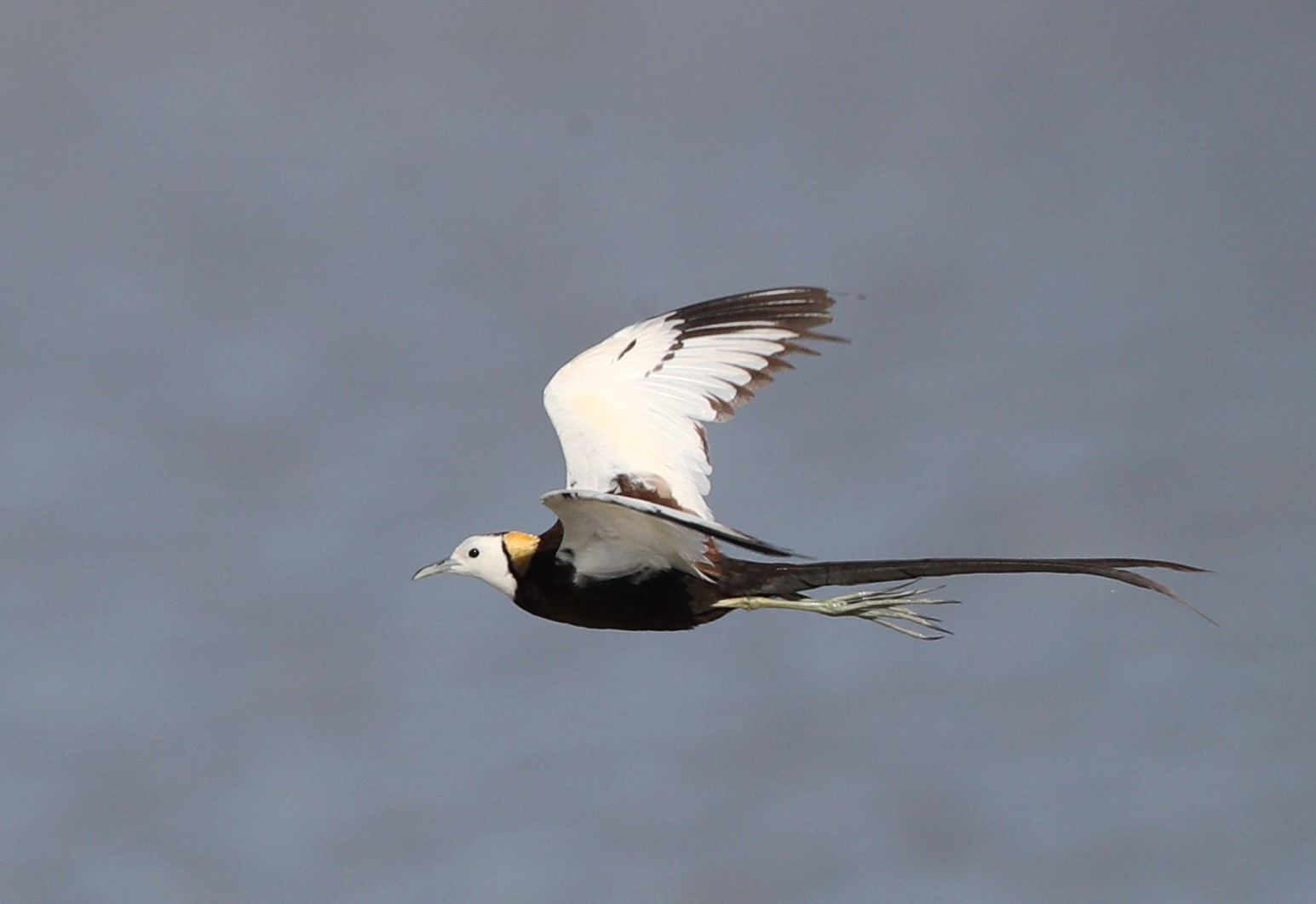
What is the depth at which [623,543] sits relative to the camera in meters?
11.2

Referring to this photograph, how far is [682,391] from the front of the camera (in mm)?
13211

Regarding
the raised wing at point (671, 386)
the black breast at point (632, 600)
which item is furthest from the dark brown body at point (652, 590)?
the raised wing at point (671, 386)

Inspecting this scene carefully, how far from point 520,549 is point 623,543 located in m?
0.94

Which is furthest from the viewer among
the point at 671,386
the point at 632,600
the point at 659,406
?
the point at 671,386

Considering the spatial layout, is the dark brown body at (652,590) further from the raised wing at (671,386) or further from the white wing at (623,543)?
the raised wing at (671,386)

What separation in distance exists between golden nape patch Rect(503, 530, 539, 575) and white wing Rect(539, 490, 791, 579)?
417 mm

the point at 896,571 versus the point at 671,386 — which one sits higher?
the point at 671,386

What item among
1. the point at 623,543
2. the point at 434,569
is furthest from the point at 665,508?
the point at 434,569

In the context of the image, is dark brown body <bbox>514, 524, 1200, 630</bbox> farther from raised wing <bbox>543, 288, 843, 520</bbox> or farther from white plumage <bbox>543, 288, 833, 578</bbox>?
raised wing <bbox>543, 288, 843, 520</bbox>

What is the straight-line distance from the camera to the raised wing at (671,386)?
1238cm

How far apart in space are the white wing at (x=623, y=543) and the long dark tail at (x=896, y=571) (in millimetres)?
252

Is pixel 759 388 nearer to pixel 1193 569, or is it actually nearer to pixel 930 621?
pixel 930 621

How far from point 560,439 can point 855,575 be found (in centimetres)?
264

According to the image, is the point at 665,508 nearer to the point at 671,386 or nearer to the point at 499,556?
the point at 499,556
